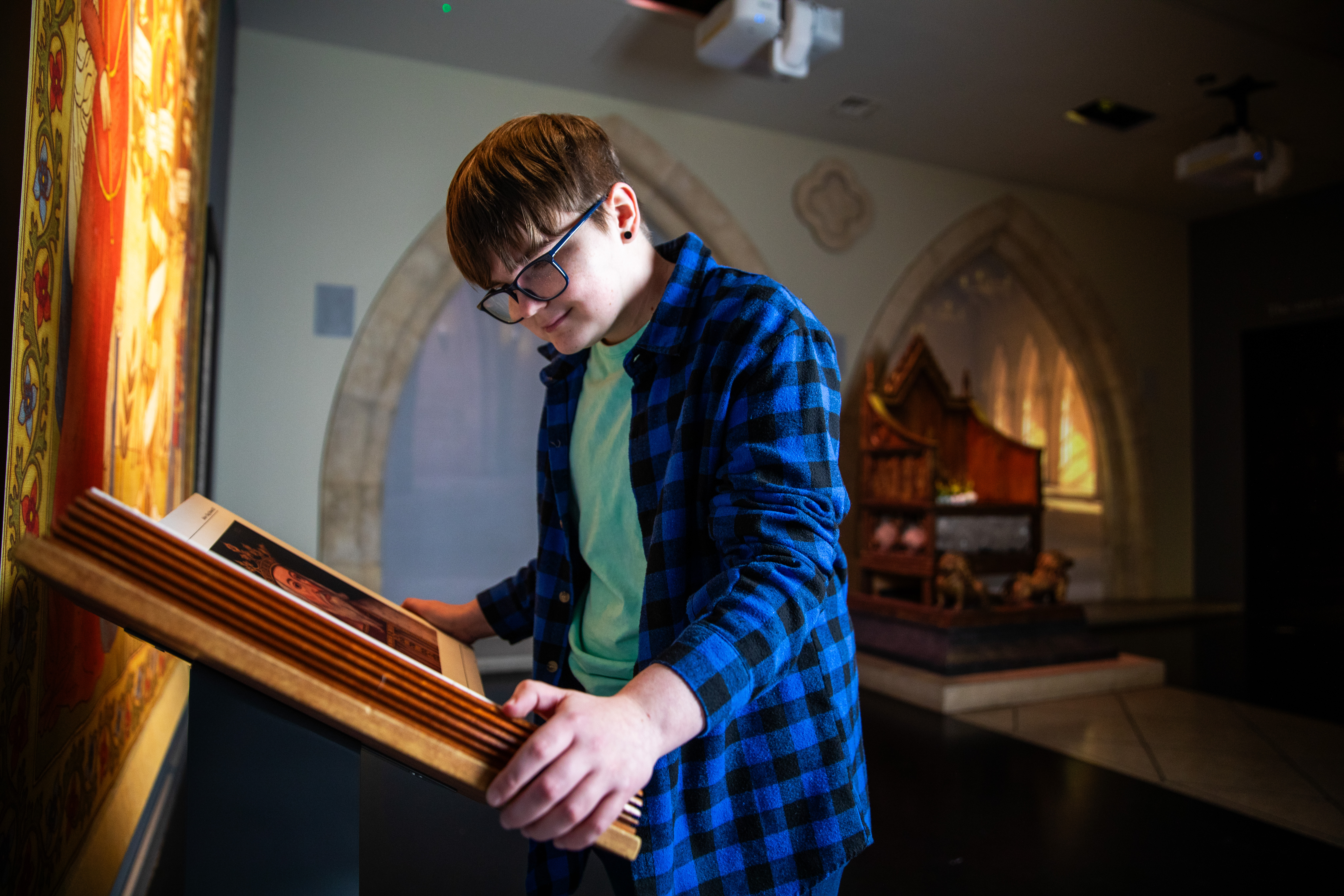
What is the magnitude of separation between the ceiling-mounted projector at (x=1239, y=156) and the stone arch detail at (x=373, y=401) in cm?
328

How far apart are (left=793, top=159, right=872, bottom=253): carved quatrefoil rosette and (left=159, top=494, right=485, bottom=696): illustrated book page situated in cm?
496

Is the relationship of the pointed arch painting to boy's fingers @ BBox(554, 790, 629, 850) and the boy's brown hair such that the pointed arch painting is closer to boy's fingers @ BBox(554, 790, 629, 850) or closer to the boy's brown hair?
the boy's brown hair

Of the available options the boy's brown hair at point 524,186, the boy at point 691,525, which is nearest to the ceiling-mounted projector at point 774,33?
the boy at point 691,525

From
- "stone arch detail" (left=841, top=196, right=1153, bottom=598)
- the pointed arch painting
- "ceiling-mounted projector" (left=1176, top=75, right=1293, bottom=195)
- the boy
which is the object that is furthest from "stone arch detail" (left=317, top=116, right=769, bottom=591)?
the boy

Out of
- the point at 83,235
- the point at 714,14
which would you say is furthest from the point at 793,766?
the point at 714,14

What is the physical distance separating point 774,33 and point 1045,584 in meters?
2.95

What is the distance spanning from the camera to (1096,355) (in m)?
6.62

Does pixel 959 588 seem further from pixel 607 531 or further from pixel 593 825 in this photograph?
pixel 593 825

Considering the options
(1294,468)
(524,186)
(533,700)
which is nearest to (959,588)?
(524,186)

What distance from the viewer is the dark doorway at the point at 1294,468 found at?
6621 mm

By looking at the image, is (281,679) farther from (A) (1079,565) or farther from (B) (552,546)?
(A) (1079,565)

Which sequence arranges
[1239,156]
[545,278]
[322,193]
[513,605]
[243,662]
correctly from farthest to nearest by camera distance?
A: [1239,156]
[322,193]
[513,605]
[545,278]
[243,662]

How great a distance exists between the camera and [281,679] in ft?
1.55

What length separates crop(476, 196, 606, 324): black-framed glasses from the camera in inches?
32.7
